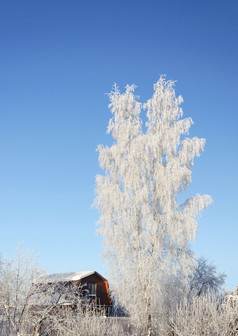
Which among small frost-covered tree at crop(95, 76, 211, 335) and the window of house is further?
the window of house

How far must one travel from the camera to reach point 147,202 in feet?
57.4

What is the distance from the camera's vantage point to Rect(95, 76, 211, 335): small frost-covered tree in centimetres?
1609

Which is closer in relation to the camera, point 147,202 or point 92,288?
point 147,202

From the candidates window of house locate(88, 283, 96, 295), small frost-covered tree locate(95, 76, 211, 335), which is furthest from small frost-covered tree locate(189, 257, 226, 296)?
small frost-covered tree locate(95, 76, 211, 335)

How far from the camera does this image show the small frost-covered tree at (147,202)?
16094mm

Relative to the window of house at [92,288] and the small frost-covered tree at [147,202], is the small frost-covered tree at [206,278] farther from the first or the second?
the small frost-covered tree at [147,202]

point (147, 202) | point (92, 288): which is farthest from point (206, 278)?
point (147, 202)

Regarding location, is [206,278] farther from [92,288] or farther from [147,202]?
[147,202]

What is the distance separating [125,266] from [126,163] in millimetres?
5276

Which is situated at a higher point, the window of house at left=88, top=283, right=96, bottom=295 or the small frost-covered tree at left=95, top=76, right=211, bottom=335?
the small frost-covered tree at left=95, top=76, right=211, bottom=335

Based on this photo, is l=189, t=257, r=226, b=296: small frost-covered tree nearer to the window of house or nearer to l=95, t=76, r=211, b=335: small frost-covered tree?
the window of house

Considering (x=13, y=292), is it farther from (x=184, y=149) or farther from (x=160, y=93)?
(x=160, y=93)

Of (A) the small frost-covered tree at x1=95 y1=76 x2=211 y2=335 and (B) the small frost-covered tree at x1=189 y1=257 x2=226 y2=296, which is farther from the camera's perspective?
(B) the small frost-covered tree at x1=189 y1=257 x2=226 y2=296

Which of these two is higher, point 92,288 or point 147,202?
point 147,202
